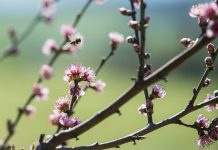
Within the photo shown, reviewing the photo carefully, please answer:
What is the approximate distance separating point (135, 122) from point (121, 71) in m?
13.3

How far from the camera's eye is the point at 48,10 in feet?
3.68

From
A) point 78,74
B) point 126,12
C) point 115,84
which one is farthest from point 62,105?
point 115,84

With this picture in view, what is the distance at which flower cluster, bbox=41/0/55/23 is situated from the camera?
1110 mm

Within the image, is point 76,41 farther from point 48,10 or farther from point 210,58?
point 210,58

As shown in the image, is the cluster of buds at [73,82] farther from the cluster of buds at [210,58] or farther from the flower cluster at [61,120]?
the cluster of buds at [210,58]

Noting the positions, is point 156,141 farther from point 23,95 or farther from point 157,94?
point 157,94

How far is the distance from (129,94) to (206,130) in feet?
1.64

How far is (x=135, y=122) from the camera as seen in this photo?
23578 millimetres

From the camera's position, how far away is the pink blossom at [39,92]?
1124 millimetres

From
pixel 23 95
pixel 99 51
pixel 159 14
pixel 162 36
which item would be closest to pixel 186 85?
pixel 23 95

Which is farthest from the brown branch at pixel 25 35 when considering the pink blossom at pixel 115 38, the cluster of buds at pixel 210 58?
the cluster of buds at pixel 210 58

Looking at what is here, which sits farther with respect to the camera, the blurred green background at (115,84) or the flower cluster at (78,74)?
the blurred green background at (115,84)

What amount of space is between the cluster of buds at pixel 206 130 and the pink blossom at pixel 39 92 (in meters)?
0.55

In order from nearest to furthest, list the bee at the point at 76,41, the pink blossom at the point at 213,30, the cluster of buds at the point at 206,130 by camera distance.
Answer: the pink blossom at the point at 213,30
the bee at the point at 76,41
the cluster of buds at the point at 206,130
